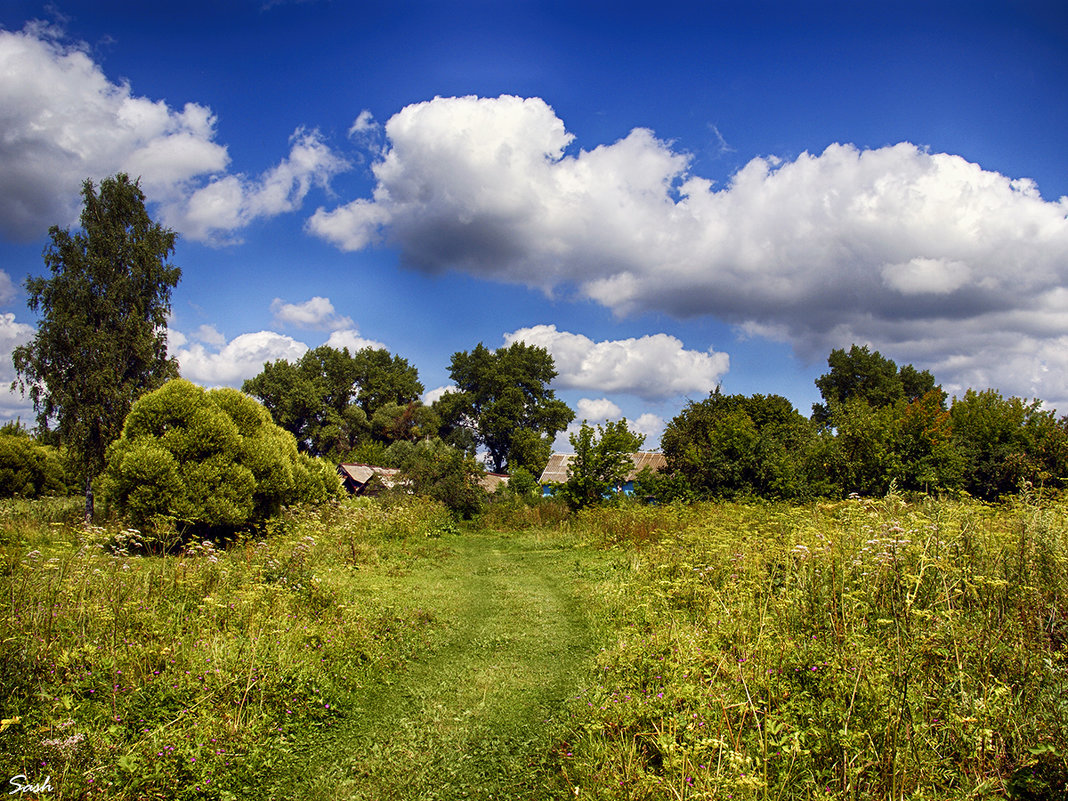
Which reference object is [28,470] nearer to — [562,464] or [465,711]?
[465,711]

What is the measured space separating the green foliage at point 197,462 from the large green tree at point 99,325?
8622 mm

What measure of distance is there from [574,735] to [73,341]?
2341 cm

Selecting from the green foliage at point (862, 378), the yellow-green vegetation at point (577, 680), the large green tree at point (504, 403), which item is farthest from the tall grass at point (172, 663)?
the green foliage at point (862, 378)

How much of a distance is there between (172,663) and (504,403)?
54.0 metres

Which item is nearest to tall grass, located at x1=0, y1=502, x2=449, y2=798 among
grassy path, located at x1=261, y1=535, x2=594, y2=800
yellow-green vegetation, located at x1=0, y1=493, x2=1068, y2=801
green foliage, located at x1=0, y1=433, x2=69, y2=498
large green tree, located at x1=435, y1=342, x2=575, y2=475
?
yellow-green vegetation, located at x1=0, y1=493, x2=1068, y2=801

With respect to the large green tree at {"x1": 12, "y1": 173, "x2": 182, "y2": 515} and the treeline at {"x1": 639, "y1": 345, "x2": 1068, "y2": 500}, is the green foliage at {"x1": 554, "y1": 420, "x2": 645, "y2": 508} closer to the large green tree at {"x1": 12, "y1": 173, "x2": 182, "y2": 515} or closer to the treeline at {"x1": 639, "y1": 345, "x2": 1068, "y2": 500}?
the treeline at {"x1": 639, "y1": 345, "x2": 1068, "y2": 500}

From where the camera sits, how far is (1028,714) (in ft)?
11.9

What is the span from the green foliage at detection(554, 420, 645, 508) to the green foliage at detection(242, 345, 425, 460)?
136ft

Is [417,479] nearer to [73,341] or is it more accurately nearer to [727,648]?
[73,341]

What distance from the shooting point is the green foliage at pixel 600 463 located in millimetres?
19641

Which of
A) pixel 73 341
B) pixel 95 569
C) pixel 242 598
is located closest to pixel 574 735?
pixel 242 598

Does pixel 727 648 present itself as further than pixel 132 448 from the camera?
No

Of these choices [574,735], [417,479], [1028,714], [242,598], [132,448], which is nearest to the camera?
[1028,714]

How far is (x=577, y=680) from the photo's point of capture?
5613 millimetres
